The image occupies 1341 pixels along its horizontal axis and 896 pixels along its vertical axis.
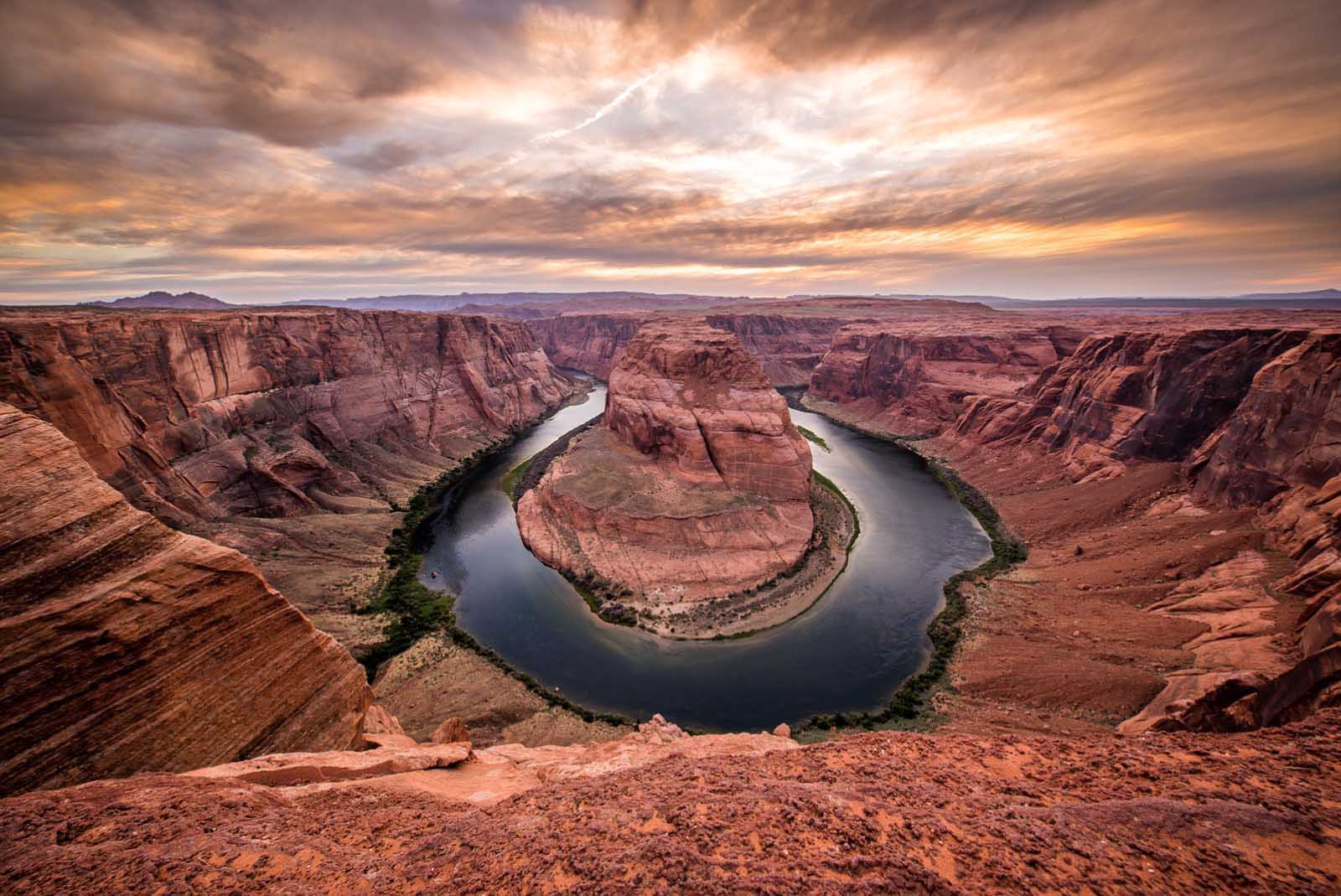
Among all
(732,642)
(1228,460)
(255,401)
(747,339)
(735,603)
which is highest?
(747,339)

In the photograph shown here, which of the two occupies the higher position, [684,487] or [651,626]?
[684,487]

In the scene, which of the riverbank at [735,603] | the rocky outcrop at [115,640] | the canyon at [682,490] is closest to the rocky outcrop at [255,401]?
the canyon at [682,490]

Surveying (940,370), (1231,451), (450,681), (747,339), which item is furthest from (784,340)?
(450,681)

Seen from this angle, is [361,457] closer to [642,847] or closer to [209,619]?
[209,619]

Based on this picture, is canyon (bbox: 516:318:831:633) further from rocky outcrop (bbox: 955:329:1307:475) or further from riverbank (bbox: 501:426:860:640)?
rocky outcrop (bbox: 955:329:1307:475)

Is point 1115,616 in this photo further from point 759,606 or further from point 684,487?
point 684,487

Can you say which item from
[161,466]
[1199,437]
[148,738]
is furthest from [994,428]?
[161,466]

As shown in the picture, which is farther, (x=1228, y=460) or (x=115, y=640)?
(x=1228, y=460)

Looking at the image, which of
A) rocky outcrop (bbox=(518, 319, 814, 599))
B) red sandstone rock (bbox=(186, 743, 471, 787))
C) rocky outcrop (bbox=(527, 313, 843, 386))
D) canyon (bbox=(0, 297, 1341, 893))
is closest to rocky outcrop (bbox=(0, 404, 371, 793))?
canyon (bbox=(0, 297, 1341, 893))
